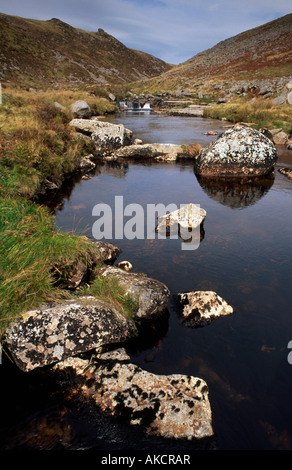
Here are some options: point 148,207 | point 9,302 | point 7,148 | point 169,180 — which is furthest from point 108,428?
point 169,180

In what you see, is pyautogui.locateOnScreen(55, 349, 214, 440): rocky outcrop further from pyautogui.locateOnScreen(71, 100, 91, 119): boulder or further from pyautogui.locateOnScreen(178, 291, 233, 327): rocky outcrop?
pyautogui.locateOnScreen(71, 100, 91, 119): boulder

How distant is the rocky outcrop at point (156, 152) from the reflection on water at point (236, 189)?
4367 mm

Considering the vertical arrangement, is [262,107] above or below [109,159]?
above

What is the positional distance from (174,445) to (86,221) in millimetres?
7095

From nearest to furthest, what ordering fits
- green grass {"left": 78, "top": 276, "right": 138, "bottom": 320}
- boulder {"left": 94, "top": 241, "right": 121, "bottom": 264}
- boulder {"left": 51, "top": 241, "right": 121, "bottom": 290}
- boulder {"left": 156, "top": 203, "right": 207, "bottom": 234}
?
green grass {"left": 78, "top": 276, "right": 138, "bottom": 320} → boulder {"left": 51, "top": 241, "right": 121, "bottom": 290} → boulder {"left": 94, "top": 241, "right": 121, "bottom": 264} → boulder {"left": 156, "top": 203, "right": 207, "bottom": 234}

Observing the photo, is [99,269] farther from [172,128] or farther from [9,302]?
[172,128]

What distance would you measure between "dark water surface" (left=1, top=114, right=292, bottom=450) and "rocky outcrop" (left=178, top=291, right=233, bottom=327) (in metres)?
0.14

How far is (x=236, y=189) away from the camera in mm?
12719

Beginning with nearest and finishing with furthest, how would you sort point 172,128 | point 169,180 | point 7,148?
1. point 7,148
2. point 169,180
3. point 172,128

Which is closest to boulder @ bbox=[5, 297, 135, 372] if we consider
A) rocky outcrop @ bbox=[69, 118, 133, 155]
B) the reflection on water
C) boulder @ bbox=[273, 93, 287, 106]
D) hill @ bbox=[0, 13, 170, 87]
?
the reflection on water

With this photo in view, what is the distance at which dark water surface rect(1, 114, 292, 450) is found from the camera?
11.5 feet

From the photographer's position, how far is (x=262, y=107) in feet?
95.6

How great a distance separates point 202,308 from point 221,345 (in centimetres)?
78

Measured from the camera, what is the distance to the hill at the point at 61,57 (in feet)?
264
